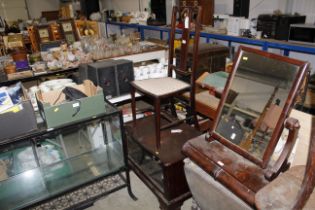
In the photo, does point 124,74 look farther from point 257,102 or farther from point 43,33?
point 43,33

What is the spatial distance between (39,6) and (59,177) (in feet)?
29.4

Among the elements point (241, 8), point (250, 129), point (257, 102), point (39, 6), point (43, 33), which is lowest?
point (250, 129)

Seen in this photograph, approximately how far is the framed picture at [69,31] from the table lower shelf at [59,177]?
2.77 meters

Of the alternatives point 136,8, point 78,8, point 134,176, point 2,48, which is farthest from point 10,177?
point 78,8

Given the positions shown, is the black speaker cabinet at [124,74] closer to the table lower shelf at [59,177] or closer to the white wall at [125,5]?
the table lower shelf at [59,177]

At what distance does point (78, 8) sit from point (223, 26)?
622 cm

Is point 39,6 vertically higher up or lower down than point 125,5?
higher up

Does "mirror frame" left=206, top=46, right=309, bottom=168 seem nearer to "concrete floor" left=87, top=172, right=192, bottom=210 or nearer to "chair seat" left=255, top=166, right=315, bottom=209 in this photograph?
"chair seat" left=255, top=166, right=315, bottom=209

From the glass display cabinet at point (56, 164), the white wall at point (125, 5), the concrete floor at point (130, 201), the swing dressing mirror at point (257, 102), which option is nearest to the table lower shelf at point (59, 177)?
the glass display cabinet at point (56, 164)

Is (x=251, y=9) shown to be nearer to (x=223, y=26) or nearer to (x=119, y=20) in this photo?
(x=223, y=26)

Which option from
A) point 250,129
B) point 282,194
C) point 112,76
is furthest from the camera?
point 112,76

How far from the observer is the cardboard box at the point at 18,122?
1.54m

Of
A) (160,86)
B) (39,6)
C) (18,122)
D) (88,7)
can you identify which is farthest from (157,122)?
(39,6)

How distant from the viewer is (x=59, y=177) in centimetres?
202
